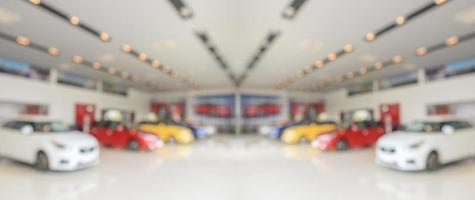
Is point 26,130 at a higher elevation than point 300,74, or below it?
below

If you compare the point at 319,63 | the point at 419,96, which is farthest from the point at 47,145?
the point at 419,96

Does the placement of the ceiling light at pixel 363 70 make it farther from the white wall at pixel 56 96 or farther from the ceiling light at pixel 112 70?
the white wall at pixel 56 96

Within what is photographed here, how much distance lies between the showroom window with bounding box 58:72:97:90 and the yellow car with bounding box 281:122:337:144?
1058 cm

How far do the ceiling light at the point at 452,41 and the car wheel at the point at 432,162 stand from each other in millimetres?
3400

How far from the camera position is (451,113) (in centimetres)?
966

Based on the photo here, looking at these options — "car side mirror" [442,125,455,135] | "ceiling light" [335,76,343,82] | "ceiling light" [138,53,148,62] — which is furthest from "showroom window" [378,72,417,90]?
"ceiling light" [138,53,148,62]

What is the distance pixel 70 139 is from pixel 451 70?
12758 millimetres

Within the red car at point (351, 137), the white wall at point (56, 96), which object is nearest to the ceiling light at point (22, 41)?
the white wall at point (56, 96)

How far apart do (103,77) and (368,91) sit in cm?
1500

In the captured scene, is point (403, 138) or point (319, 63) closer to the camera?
point (403, 138)

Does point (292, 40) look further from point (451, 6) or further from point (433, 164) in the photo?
point (433, 164)

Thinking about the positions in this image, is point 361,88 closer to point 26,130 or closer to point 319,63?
point 319,63

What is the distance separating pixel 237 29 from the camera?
6.05m

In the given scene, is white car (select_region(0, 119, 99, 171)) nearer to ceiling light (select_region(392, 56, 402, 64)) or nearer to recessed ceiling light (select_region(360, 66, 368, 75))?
ceiling light (select_region(392, 56, 402, 64))
